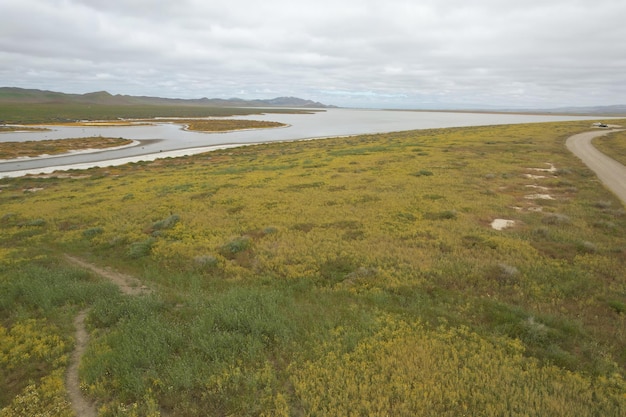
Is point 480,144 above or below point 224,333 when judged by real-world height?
above

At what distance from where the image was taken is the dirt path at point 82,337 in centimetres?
673

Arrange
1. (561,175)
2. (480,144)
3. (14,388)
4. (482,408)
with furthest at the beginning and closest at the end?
(480,144) < (561,175) < (14,388) < (482,408)

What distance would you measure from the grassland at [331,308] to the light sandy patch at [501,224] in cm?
40

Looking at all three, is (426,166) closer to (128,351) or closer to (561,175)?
(561,175)

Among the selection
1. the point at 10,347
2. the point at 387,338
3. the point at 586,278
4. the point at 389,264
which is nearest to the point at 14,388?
the point at 10,347

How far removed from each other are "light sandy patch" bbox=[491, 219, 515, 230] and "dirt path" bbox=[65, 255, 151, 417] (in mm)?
14888

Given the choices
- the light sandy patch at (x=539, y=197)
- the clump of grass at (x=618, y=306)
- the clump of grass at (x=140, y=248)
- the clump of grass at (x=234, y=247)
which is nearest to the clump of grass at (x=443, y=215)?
the light sandy patch at (x=539, y=197)

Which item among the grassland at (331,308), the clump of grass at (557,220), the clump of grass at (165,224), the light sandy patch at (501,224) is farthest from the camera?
the clump of grass at (165,224)

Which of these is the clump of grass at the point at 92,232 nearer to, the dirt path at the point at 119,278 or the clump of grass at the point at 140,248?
the dirt path at the point at 119,278

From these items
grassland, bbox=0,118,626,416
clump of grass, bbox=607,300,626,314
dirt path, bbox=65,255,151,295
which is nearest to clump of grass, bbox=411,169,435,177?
grassland, bbox=0,118,626,416

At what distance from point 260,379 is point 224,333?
5.76 feet

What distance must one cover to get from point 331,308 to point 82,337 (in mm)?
6755

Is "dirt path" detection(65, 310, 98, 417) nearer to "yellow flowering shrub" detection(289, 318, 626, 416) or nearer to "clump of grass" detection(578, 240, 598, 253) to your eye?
"yellow flowering shrub" detection(289, 318, 626, 416)

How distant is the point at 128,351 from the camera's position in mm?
7883
